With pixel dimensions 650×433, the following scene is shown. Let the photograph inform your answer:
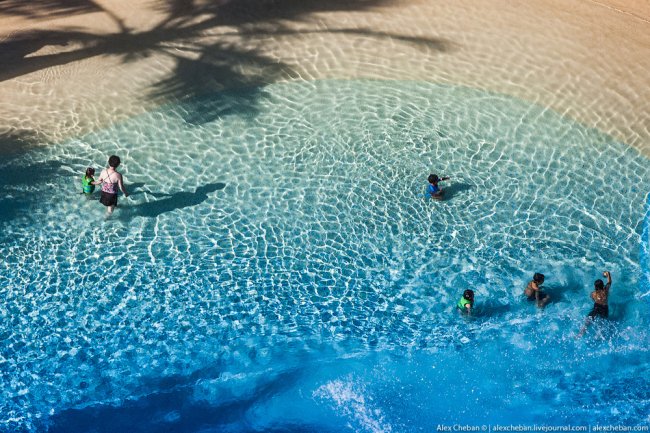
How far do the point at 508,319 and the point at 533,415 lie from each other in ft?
4.73

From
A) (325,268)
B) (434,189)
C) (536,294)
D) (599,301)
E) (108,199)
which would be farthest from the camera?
(434,189)

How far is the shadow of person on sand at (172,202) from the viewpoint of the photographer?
1263 centimetres

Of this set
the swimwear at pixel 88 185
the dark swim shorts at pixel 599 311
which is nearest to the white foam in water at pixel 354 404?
the dark swim shorts at pixel 599 311

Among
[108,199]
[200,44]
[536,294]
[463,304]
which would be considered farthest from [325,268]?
[200,44]

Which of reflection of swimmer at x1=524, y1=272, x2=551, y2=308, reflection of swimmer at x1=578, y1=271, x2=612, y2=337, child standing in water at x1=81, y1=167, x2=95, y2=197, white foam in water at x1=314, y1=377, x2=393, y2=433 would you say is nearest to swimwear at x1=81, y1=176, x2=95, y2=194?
child standing in water at x1=81, y1=167, x2=95, y2=197

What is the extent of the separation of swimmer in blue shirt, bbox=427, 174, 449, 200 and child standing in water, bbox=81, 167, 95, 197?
4.99 meters

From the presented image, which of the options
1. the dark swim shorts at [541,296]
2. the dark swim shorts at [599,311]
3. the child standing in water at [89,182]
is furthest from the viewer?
the child standing in water at [89,182]

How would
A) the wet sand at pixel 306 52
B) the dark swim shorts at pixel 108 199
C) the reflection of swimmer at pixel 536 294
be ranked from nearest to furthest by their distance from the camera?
1. the reflection of swimmer at pixel 536 294
2. the dark swim shorts at pixel 108 199
3. the wet sand at pixel 306 52

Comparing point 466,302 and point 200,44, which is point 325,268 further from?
point 200,44

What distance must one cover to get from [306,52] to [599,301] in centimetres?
716

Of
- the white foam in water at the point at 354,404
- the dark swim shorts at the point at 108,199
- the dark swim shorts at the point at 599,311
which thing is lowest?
the white foam in water at the point at 354,404

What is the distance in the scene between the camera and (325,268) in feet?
39.5

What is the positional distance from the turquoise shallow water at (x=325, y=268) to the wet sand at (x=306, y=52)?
0.50m

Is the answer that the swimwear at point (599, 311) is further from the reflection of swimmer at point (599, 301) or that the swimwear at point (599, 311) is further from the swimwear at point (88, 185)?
the swimwear at point (88, 185)
